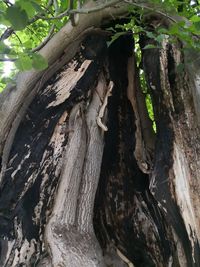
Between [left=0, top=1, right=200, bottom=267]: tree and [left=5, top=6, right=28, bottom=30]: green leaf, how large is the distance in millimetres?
682

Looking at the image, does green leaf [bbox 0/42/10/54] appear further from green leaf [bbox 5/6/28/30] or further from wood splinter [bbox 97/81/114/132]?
wood splinter [bbox 97/81/114/132]

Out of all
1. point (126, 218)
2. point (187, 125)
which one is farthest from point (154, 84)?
point (126, 218)

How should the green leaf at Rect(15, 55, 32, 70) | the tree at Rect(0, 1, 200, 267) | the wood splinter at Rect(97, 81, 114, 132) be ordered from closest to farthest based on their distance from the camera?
1. the green leaf at Rect(15, 55, 32, 70)
2. the tree at Rect(0, 1, 200, 267)
3. the wood splinter at Rect(97, 81, 114, 132)

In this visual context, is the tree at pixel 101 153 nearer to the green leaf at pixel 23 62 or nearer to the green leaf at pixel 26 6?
the green leaf at pixel 23 62

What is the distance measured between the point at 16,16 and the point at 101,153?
176cm

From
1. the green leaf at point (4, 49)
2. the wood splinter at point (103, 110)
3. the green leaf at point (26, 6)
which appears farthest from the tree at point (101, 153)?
the green leaf at point (26, 6)

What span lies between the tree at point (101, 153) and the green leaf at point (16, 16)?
0.68 metres

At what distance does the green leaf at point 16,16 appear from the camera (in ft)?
4.57

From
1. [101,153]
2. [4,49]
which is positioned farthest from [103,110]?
[4,49]

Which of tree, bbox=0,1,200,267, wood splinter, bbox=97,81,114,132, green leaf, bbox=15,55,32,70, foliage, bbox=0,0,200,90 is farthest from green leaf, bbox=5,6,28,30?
wood splinter, bbox=97,81,114,132

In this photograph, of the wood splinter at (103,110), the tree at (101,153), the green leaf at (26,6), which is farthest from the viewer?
the wood splinter at (103,110)

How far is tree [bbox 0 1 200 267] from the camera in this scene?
92.7 inches

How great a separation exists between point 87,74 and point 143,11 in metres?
0.66

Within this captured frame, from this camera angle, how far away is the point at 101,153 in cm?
304
